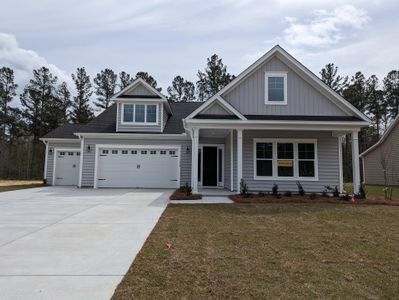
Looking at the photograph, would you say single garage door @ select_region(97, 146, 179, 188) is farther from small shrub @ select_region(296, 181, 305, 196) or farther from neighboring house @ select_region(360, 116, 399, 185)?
neighboring house @ select_region(360, 116, 399, 185)

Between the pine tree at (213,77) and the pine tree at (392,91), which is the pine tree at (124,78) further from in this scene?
the pine tree at (392,91)

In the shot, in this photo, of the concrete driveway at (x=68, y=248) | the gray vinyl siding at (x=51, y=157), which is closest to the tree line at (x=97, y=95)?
the gray vinyl siding at (x=51, y=157)

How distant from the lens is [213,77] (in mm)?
35125

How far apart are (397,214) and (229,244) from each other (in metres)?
6.19

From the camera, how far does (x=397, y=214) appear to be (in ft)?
29.0

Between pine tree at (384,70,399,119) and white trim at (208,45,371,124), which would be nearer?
white trim at (208,45,371,124)

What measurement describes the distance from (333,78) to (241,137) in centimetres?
2791

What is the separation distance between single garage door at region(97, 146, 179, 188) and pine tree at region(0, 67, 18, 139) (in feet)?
68.2

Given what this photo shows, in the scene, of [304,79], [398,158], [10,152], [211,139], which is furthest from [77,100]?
[398,158]

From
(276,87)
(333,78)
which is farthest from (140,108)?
(333,78)

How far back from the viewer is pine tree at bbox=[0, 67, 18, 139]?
105 feet

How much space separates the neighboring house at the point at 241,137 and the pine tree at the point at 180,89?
18813 mm

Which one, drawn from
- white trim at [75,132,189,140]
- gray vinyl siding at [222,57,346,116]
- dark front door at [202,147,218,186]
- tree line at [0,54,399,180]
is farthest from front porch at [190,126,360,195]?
tree line at [0,54,399,180]

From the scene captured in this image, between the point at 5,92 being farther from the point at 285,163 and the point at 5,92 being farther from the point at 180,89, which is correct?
the point at 285,163
